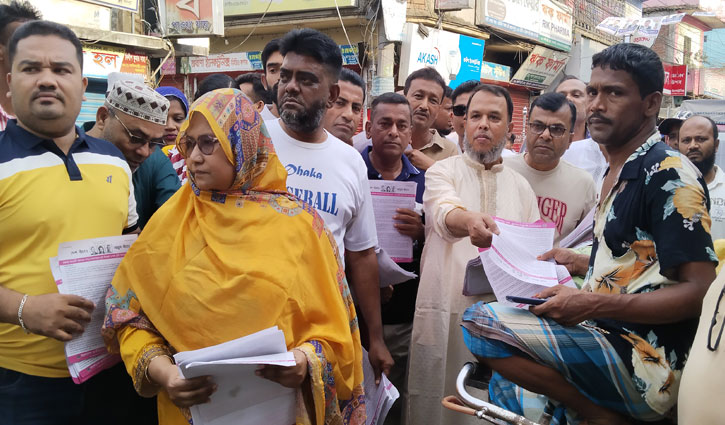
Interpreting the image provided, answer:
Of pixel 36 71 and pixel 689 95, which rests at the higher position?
pixel 689 95

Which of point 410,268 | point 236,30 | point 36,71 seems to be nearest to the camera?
point 36,71

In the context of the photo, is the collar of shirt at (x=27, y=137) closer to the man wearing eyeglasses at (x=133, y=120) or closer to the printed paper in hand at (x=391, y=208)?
the man wearing eyeglasses at (x=133, y=120)

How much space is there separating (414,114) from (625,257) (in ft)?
8.74

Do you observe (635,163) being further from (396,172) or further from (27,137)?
(27,137)

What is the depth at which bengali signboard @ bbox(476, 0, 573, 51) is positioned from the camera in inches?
638

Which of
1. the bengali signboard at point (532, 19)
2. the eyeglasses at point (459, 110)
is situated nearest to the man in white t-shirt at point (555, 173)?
the eyeglasses at point (459, 110)

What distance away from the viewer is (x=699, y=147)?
6.06 metres

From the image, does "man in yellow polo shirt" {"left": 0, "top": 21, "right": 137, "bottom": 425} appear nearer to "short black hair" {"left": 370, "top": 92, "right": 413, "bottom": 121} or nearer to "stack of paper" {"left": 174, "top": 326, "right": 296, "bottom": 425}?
"stack of paper" {"left": 174, "top": 326, "right": 296, "bottom": 425}

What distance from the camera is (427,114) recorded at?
441 centimetres

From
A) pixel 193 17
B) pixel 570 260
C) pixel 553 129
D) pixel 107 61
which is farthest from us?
pixel 193 17

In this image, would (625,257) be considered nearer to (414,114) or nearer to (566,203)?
(566,203)

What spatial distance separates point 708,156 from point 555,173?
3377mm

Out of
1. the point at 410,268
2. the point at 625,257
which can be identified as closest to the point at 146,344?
the point at 625,257

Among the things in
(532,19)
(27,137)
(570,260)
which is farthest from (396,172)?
(532,19)
